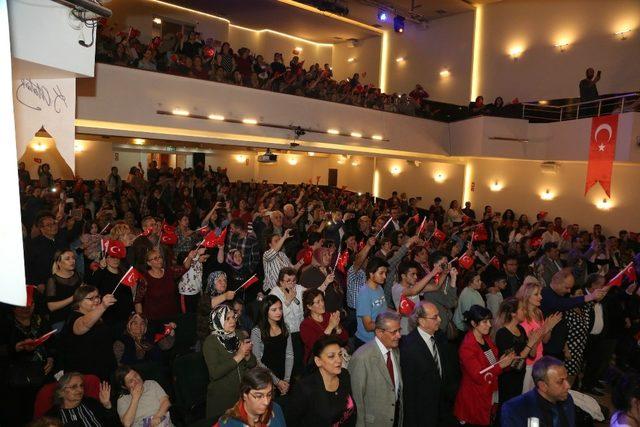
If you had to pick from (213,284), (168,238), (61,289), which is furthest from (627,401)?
(168,238)

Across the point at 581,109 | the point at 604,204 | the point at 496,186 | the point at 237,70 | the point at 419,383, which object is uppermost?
the point at 237,70

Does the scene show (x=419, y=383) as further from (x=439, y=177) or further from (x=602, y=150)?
(x=439, y=177)

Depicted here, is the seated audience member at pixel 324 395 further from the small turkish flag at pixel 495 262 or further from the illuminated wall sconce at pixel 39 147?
the illuminated wall sconce at pixel 39 147

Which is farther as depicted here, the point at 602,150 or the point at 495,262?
the point at 602,150

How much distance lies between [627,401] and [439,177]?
14277 millimetres

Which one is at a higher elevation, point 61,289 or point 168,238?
point 168,238

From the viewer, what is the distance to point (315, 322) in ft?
A: 13.0

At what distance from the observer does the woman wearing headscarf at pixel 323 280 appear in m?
4.69

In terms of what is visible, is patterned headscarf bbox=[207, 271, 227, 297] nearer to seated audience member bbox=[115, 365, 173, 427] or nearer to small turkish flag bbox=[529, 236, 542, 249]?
seated audience member bbox=[115, 365, 173, 427]

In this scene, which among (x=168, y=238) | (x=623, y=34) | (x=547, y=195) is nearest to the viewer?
(x=168, y=238)

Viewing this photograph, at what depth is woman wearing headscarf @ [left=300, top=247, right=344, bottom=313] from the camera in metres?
4.69

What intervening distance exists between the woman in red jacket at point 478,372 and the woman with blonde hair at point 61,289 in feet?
11.3

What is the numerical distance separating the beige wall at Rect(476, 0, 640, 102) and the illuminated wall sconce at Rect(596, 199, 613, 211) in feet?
11.4

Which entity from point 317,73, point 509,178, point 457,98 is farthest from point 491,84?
point 317,73
